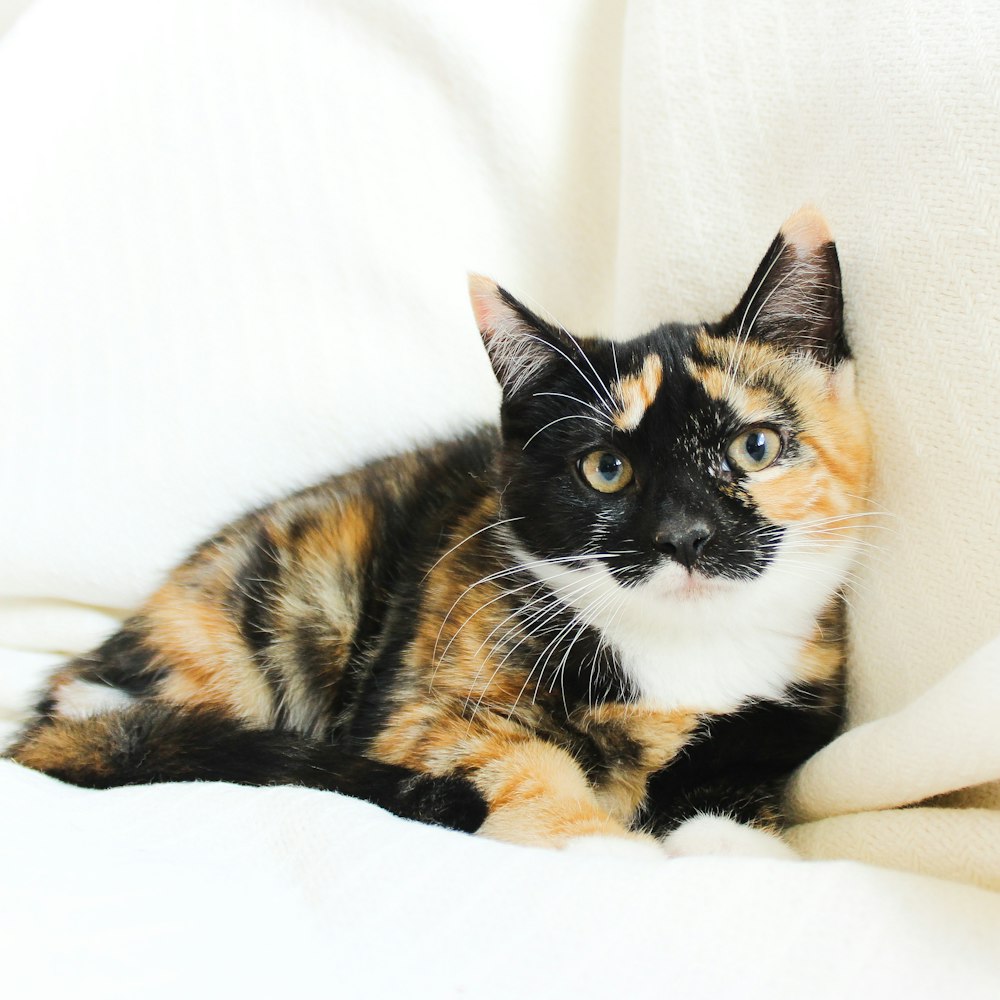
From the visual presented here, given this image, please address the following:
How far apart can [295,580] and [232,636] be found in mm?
112

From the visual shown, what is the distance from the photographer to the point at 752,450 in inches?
39.4

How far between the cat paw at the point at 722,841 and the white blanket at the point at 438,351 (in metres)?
0.05

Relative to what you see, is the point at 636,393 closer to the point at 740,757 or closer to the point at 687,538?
the point at 687,538

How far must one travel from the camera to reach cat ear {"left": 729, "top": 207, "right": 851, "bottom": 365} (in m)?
0.98

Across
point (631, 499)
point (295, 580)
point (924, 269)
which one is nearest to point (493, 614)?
point (631, 499)

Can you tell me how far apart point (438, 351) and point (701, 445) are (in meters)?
0.65

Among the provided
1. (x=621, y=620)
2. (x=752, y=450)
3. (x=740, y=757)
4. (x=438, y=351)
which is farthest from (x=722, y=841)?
(x=438, y=351)

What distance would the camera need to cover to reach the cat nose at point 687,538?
93 centimetres

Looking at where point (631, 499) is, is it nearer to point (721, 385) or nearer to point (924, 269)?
point (721, 385)

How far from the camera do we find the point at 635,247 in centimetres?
130

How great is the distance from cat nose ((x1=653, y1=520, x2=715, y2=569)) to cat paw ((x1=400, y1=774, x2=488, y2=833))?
32cm

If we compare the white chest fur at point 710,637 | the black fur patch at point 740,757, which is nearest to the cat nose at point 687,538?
the white chest fur at point 710,637

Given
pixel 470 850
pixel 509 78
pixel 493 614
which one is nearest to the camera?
pixel 470 850

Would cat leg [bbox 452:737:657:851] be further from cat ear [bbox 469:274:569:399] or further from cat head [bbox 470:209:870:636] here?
cat ear [bbox 469:274:569:399]
